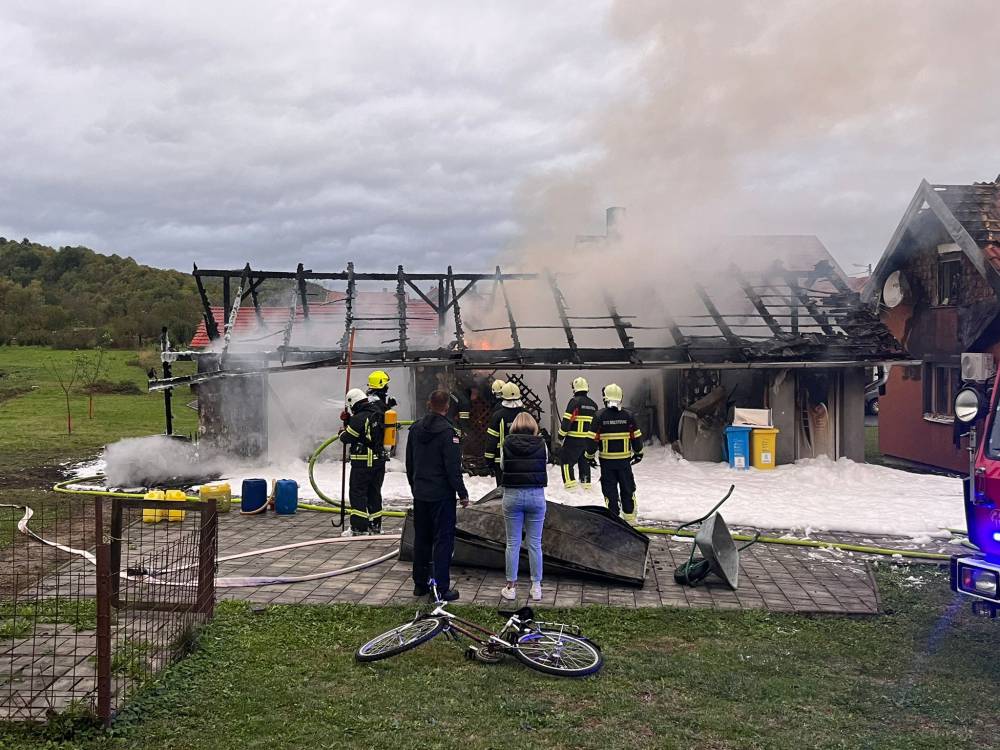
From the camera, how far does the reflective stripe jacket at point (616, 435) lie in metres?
9.93

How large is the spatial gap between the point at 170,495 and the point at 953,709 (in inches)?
356

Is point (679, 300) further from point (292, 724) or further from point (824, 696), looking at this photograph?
point (292, 724)

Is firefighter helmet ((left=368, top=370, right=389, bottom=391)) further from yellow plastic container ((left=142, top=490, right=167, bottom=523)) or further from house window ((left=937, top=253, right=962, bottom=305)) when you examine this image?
house window ((left=937, top=253, right=962, bottom=305))

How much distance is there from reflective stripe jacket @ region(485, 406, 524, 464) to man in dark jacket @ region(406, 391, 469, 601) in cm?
331

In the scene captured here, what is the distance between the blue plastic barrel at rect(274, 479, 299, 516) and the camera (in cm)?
1111

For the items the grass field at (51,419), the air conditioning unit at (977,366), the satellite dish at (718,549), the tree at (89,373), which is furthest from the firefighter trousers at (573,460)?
the tree at (89,373)

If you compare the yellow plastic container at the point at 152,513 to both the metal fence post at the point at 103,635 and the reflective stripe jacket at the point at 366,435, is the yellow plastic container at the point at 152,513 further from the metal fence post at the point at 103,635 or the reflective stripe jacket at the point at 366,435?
the metal fence post at the point at 103,635

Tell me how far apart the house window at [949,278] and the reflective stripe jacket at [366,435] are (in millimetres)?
13553

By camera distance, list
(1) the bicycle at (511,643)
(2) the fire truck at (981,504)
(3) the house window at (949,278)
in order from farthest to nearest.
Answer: (3) the house window at (949,278)
(1) the bicycle at (511,643)
(2) the fire truck at (981,504)

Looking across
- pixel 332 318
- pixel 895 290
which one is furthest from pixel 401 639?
pixel 895 290

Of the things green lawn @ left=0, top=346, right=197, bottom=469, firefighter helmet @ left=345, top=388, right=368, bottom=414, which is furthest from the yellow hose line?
green lawn @ left=0, top=346, right=197, bottom=469

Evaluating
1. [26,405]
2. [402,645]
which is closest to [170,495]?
[402,645]

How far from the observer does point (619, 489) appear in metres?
11.1

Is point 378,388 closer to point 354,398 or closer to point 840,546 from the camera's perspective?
point 354,398
